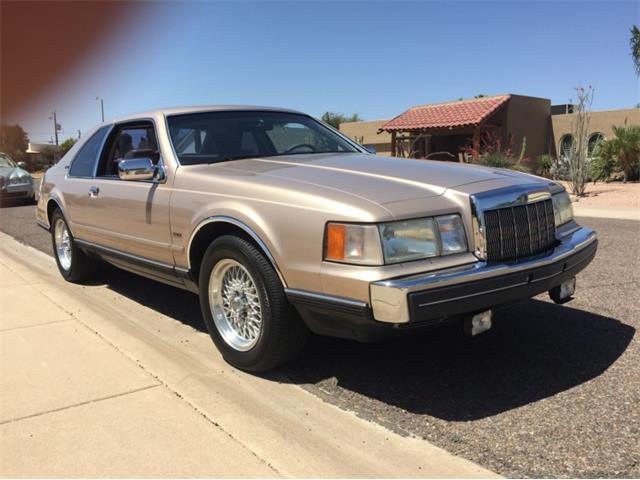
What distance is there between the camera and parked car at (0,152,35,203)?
1493 centimetres

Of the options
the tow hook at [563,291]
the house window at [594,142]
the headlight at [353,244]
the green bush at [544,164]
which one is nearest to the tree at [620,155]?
the house window at [594,142]

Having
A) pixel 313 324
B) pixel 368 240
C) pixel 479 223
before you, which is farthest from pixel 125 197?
pixel 479 223

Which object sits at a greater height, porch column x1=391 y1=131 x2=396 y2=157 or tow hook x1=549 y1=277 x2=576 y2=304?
porch column x1=391 y1=131 x2=396 y2=157

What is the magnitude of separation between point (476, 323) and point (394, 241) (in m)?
0.67

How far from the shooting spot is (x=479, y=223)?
10.3ft

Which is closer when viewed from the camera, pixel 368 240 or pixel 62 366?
pixel 368 240

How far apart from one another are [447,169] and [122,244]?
8.99 ft

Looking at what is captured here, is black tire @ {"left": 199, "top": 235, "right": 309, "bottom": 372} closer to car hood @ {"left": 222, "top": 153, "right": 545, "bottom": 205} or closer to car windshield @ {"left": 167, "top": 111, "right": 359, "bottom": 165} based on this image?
car hood @ {"left": 222, "top": 153, "right": 545, "bottom": 205}

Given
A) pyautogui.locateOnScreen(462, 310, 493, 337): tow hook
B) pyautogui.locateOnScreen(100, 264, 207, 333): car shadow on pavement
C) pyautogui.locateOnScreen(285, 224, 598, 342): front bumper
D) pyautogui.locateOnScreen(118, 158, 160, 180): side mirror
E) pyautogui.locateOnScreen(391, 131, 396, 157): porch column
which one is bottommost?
pyautogui.locateOnScreen(100, 264, 207, 333): car shadow on pavement

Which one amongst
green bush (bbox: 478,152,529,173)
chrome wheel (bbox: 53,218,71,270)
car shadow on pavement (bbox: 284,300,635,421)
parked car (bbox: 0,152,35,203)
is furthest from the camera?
green bush (bbox: 478,152,529,173)

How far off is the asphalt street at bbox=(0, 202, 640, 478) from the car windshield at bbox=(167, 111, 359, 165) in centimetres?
146

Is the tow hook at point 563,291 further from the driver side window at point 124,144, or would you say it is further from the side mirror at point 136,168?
the driver side window at point 124,144

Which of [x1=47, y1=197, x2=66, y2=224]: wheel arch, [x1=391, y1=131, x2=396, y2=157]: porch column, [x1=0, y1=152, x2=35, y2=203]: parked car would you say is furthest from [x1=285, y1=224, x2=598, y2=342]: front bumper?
[x1=391, y1=131, x2=396, y2=157]: porch column

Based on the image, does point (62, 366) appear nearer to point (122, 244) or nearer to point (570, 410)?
point (122, 244)
